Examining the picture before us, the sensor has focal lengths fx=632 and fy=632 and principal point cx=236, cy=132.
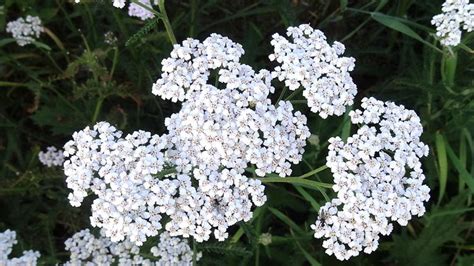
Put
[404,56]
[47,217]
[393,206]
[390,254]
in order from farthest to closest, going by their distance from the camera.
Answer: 1. [404,56]
2. [390,254]
3. [47,217]
4. [393,206]

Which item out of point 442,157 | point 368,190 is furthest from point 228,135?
point 442,157

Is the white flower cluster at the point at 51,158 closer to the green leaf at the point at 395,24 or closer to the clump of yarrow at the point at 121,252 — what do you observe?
the clump of yarrow at the point at 121,252

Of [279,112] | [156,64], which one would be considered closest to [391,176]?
[279,112]

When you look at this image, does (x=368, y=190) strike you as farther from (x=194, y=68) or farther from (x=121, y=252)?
(x=121, y=252)

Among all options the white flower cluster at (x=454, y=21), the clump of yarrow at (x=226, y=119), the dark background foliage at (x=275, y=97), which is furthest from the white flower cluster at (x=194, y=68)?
the white flower cluster at (x=454, y=21)

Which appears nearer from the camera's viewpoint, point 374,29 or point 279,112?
point 279,112

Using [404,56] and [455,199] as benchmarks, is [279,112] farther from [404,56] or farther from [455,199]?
[404,56]
